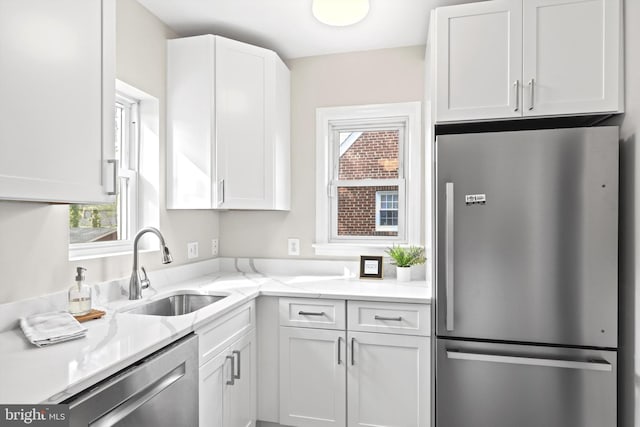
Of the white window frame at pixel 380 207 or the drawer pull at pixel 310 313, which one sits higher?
the white window frame at pixel 380 207

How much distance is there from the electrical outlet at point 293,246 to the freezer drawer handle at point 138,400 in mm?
1425

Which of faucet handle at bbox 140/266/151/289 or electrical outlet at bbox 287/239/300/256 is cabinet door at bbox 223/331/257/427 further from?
electrical outlet at bbox 287/239/300/256

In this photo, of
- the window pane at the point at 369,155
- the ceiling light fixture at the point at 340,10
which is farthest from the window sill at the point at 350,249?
the ceiling light fixture at the point at 340,10

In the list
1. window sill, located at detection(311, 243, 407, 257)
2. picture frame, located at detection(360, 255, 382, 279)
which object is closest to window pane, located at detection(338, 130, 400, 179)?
window sill, located at detection(311, 243, 407, 257)

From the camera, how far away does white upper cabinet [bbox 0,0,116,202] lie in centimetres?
109

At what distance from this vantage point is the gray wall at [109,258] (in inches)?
56.5

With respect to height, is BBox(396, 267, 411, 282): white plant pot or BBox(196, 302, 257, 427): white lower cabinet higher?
BBox(396, 267, 411, 282): white plant pot

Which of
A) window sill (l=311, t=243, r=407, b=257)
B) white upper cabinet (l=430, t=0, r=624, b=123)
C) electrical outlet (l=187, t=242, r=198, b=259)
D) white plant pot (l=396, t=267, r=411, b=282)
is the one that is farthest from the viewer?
window sill (l=311, t=243, r=407, b=257)

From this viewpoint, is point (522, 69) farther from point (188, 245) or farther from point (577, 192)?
point (188, 245)

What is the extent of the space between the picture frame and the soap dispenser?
1570 mm

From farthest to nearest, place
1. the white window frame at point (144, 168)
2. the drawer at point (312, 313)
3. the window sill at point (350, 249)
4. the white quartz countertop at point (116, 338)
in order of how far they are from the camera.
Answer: the window sill at point (350, 249)
the white window frame at point (144, 168)
the drawer at point (312, 313)
the white quartz countertop at point (116, 338)

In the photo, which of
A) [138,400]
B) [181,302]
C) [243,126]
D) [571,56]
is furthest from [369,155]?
[138,400]

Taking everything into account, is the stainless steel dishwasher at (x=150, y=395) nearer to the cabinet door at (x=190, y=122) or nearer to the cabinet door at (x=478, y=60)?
the cabinet door at (x=190, y=122)

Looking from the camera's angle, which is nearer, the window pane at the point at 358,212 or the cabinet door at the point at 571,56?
the cabinet door at the point at 571,56
